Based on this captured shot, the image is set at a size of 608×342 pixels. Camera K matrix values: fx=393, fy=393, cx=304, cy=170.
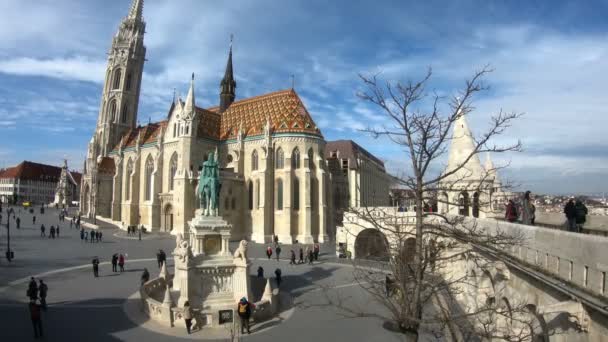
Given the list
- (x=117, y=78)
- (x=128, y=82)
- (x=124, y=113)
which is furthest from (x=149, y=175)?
(x=117, y=78)

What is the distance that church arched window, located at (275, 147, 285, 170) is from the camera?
37.4 meters

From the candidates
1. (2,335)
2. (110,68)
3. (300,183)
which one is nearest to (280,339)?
(2,335)

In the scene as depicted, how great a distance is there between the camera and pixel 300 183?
36656 millimetres

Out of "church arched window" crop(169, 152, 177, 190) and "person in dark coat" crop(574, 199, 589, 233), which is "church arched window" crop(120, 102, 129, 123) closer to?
"church arched window" crop(169, 152, 177, 190)

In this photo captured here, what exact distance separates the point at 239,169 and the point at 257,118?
611cm

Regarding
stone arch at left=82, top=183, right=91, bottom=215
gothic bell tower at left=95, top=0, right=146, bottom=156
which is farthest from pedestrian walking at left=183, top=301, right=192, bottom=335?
gothic bell tower at left=95, top=0, right=146, bottom=156

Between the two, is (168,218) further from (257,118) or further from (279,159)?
(257,118)

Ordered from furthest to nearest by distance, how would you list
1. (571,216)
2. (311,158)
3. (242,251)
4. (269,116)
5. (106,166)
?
1. (106,166)
2. (269,116)
3. (311,158)
4. (242,251)
5. (571,216)

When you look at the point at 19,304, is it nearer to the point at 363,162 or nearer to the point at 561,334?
the point at 561,334

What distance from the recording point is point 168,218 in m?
40.0

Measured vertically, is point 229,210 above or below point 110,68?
below

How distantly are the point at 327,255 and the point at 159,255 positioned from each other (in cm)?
1207

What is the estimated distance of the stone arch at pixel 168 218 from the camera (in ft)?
130

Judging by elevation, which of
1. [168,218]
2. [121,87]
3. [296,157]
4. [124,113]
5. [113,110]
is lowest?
[168,218]
